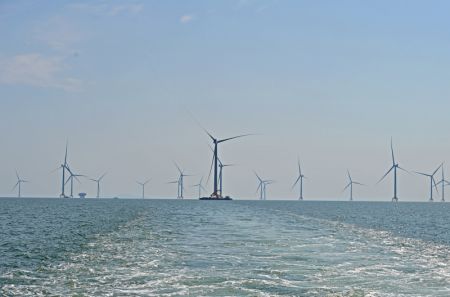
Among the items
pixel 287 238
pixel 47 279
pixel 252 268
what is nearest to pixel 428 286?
pixel 252 268

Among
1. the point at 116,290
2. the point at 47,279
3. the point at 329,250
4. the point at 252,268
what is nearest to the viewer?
the point at 116,290

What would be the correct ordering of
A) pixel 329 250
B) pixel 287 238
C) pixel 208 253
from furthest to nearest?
pixel 287 238, pixel 329 250, pixel 208 253

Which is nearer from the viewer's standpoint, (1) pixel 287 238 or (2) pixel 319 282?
(2) pixel 319 282

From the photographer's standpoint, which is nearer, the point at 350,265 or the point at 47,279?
the point at 47,279

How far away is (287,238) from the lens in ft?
168

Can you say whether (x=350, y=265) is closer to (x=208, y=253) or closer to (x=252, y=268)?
(x=252, y=268)

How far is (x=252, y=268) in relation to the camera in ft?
104

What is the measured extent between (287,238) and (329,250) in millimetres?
9055

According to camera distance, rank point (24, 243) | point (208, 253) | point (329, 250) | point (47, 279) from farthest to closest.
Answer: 1. point (24, 243)
2. point (329, 250)
3. point (208, 253)
4. point (47, 279)

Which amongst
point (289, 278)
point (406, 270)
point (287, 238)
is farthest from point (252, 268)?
point (287, 238)

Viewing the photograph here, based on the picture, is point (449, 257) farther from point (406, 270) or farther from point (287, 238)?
point (287, 238)

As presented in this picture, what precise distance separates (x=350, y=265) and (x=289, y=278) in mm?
6470

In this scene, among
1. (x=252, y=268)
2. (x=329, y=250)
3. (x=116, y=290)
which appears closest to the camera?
(x=116, y=290)

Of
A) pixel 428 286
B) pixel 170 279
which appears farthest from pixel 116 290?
pixel 428 286
